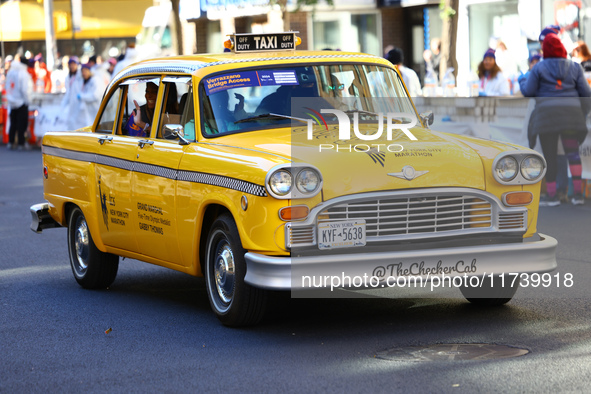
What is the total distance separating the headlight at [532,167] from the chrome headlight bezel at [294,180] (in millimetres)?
1398

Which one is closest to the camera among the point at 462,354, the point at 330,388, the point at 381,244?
the point at 330,388

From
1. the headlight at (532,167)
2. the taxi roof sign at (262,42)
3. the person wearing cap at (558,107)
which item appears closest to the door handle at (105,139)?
the taxi roof sign at (262,42)

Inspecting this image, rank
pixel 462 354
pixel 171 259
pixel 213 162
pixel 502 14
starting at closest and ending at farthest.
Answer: pixel 462 354 → pixel 213 162 → pixel 171 259 → pixel 502 14

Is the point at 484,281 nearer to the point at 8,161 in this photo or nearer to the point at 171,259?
the point at 171,259

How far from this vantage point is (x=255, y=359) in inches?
231

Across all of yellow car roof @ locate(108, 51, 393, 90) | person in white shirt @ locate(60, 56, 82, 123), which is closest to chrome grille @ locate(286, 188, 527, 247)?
yellow car roof @ locate(108, 51, 393, 90)

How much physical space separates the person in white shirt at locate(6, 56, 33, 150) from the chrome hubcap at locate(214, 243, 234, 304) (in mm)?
19462

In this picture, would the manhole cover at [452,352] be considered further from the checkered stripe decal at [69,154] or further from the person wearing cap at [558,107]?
the person wearing cap at [558,107]

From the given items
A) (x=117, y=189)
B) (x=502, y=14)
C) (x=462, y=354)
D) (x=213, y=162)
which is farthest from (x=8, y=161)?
(x=462, y=354)

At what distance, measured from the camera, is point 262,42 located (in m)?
8.02

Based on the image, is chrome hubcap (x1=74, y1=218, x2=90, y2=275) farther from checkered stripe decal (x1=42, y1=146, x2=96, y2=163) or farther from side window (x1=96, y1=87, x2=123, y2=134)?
side window (x1=96, y1=87, x2=123, y2=134)

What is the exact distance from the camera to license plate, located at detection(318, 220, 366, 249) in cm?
606

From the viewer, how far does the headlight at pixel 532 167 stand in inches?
259

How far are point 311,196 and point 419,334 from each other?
3.64ft
